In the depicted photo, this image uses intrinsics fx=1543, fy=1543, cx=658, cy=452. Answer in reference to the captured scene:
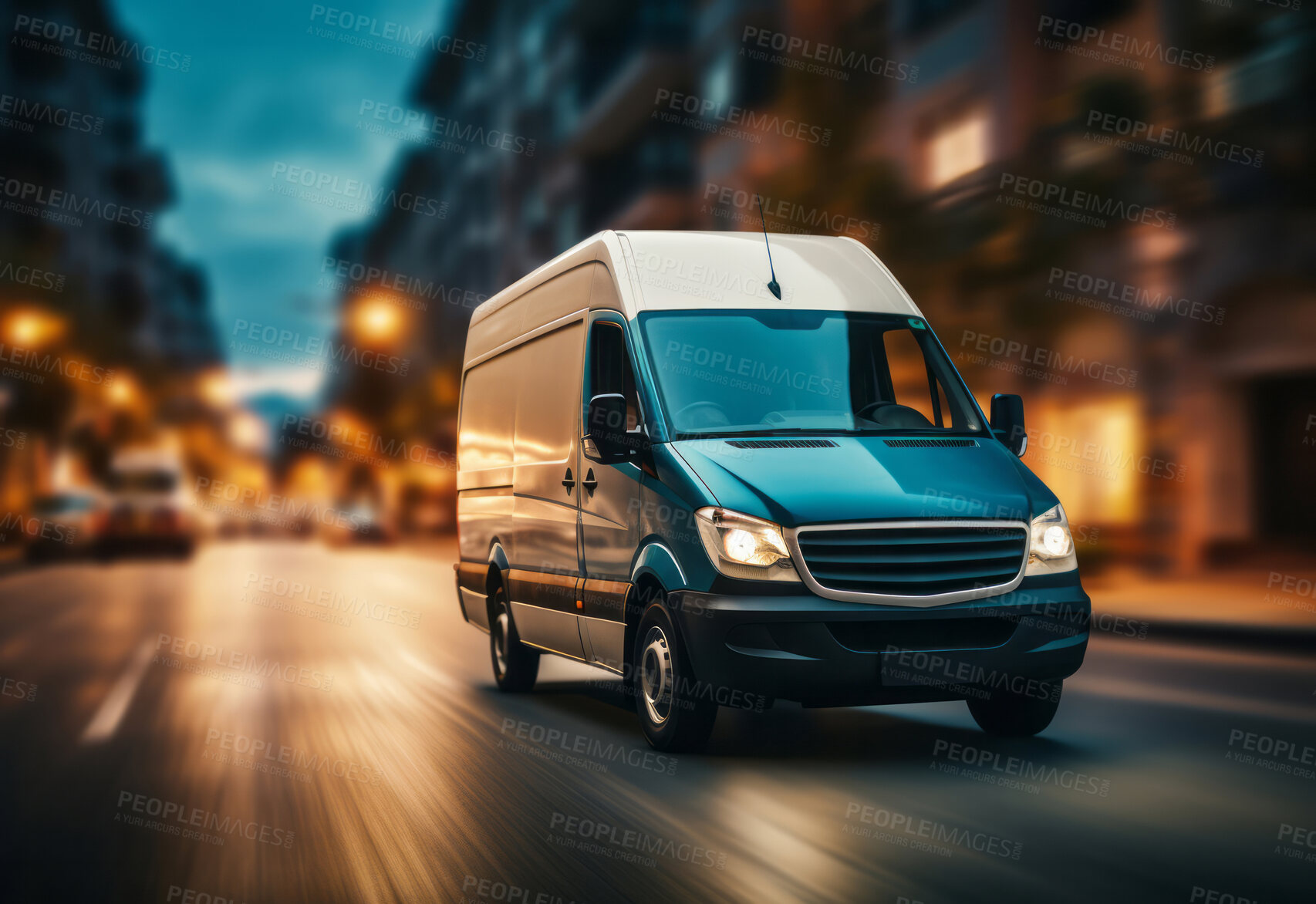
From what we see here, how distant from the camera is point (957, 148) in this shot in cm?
2492

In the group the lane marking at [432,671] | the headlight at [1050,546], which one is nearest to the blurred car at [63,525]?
the lane marking at [432,671]

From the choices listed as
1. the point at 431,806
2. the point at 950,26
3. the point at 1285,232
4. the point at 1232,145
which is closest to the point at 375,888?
the point at 431,806

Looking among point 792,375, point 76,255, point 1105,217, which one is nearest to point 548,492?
point 792,375

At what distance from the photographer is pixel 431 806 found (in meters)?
6.24

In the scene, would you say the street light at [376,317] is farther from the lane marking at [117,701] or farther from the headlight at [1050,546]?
the headlight at [1050,546]

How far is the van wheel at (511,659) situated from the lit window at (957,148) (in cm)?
1470

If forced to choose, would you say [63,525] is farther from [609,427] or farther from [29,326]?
[609,427]

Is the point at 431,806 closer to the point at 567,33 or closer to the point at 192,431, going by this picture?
the point at 567,33

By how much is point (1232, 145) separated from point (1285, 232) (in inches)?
70.0

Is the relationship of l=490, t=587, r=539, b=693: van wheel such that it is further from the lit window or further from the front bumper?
the lit window

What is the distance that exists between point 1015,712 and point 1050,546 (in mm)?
1023

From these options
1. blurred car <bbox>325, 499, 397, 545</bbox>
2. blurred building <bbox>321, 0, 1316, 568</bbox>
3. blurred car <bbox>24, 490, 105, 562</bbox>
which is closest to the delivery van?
blurred building <bbox>321, 0, 1316, 568</bbox>

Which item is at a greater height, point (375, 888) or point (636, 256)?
point (636, 256)

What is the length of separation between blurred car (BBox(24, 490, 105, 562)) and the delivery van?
29.5 m
